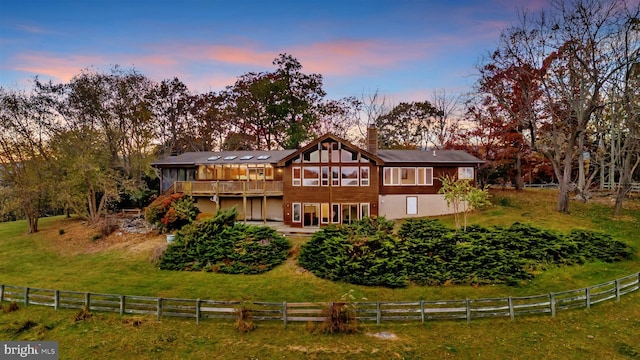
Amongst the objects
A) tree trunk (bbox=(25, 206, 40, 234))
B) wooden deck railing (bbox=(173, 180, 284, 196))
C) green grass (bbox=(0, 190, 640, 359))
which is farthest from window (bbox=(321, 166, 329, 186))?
tree trunk (bbox=(25, 206, 40, 234))

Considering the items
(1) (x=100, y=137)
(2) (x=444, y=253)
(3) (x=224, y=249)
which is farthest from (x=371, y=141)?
(1) (x=100, y=137)

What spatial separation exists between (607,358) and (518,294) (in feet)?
15.4

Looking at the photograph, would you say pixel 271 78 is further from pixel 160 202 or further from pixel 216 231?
pixel 216 231

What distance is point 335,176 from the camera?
2436 centimetres

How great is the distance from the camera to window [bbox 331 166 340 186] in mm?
24312

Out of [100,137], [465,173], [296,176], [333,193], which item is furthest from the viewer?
[100,137]

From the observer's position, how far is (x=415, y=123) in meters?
45.1

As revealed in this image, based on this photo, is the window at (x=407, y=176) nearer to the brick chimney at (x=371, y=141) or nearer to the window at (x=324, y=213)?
the brick chimney at (x=371, y=141)

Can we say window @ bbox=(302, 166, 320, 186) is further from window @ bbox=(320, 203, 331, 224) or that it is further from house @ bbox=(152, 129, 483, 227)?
window @ bbox=(320, 203, 331, 224)

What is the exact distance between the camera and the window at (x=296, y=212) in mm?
24531

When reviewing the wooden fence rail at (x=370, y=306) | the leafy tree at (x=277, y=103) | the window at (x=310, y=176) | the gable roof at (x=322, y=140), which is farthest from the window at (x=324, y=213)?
the leafy tree at (x=277, y=103)

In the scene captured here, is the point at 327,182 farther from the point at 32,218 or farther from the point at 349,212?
the point at 32,218

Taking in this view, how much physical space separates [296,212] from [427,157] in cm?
1132

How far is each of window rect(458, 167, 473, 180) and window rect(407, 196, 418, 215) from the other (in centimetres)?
406
